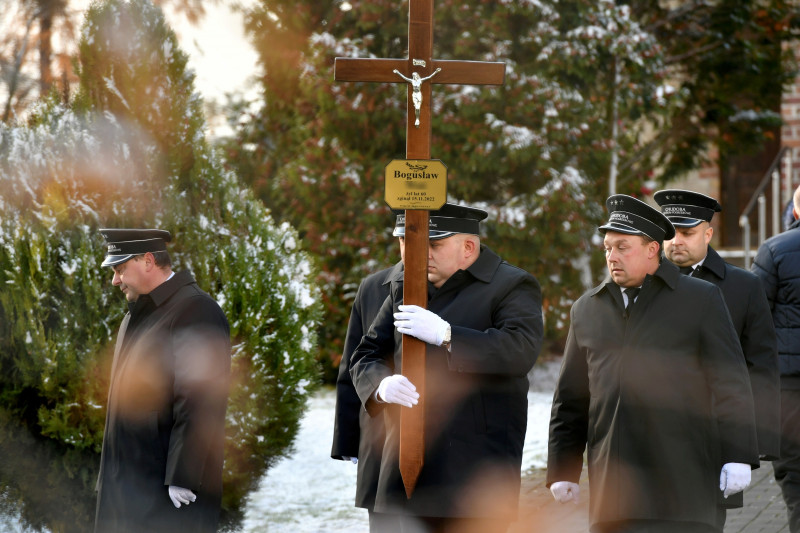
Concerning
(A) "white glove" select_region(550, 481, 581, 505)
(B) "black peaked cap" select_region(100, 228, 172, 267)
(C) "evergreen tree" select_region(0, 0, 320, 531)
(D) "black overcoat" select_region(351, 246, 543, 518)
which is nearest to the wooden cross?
(D) "black overcoat" select_region(351, 246, 543, 518)

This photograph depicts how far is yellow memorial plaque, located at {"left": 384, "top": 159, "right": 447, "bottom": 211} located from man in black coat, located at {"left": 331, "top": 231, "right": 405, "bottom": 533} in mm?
229

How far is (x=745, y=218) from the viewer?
1241 cm

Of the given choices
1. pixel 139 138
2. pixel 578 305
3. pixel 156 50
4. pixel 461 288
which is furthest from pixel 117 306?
pixel 578 305

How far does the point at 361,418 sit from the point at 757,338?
177cm

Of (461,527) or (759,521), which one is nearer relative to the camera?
(461,527)

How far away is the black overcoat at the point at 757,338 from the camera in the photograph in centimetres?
447

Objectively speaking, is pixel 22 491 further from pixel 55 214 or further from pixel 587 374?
pixel 587 374

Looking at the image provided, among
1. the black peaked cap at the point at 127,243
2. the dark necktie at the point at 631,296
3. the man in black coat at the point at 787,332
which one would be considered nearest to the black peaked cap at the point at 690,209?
the man in black coat at the point at 787,332

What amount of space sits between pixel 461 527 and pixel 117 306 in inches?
106

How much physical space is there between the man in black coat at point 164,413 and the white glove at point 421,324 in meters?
0.90

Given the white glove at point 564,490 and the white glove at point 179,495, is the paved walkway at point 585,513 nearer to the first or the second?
the white glove at point 564,490

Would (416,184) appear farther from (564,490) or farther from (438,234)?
(564,490)

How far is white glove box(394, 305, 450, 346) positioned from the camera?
3.93 metres

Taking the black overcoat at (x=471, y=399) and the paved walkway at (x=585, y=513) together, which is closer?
the black overcoat at (x=471, y=399)
